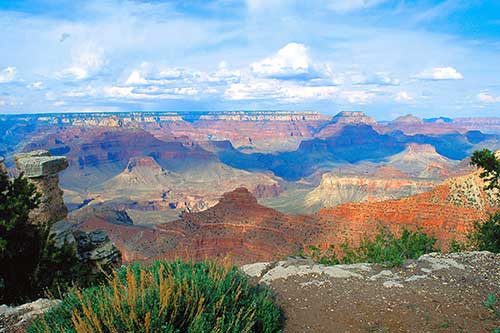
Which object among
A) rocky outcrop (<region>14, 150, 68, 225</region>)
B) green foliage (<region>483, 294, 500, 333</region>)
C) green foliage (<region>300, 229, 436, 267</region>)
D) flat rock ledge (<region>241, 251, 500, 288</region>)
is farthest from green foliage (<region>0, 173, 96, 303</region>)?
green foliage (<region>483, 294, 500, 333</region>)

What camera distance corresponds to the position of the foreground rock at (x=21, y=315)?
7000 mm

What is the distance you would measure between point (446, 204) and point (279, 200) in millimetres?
96158

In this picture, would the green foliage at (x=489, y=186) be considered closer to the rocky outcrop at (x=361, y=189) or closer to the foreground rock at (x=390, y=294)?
the foreground rock at (x=390, y=294)

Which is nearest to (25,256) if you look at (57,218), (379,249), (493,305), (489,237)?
(57,218)

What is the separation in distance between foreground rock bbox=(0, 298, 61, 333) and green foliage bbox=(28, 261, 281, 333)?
1.86ft

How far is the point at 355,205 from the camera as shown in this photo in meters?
44.1

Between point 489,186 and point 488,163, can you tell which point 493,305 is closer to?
point 489,186

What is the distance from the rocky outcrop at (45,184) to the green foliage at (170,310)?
8.68m

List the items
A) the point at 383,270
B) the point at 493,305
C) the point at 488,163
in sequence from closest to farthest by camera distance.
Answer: the point at 493,305
the point at 383,270
the point at 488,163

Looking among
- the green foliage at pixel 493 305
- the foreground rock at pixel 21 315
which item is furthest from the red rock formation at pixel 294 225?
the green foliage at pixel 493 305

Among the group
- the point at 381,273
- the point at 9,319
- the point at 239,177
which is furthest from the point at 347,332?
the point at 239,177

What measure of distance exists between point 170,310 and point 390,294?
5.25m

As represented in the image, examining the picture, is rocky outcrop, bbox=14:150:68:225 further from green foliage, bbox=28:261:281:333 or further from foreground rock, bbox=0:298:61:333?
green foliage, bbox=28:261:281:333

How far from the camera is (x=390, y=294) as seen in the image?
8.80 meters
